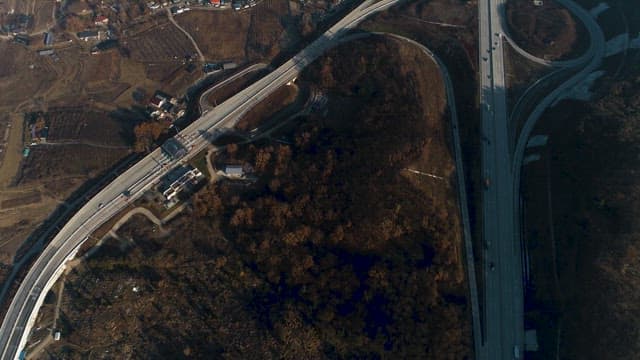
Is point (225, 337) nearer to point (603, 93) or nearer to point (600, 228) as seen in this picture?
point (600, 228)

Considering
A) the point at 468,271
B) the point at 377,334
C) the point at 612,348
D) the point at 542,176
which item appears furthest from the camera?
the point at 542,176

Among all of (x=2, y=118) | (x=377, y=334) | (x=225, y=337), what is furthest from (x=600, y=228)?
(x=2, y=118)

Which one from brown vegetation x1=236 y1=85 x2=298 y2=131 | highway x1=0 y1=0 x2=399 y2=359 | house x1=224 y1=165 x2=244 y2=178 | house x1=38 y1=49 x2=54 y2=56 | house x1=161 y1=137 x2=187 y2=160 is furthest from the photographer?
house x1=38 y1=49 x2=54 y2=56

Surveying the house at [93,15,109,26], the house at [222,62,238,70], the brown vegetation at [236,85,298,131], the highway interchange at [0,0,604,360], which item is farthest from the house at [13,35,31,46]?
the brown vegetation at [236,85,298,131]

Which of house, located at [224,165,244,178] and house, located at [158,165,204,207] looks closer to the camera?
house, located at [158,165,204,207]

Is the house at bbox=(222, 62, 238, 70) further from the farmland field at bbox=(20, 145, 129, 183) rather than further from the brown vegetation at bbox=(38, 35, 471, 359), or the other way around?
the farmland field at bbox=(20, 145, 129, 183)

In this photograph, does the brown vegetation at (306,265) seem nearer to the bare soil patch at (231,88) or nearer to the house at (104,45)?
the bare soil patch at (231,88)

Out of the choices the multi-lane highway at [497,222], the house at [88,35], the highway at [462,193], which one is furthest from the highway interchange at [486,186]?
the house at [88,35]
